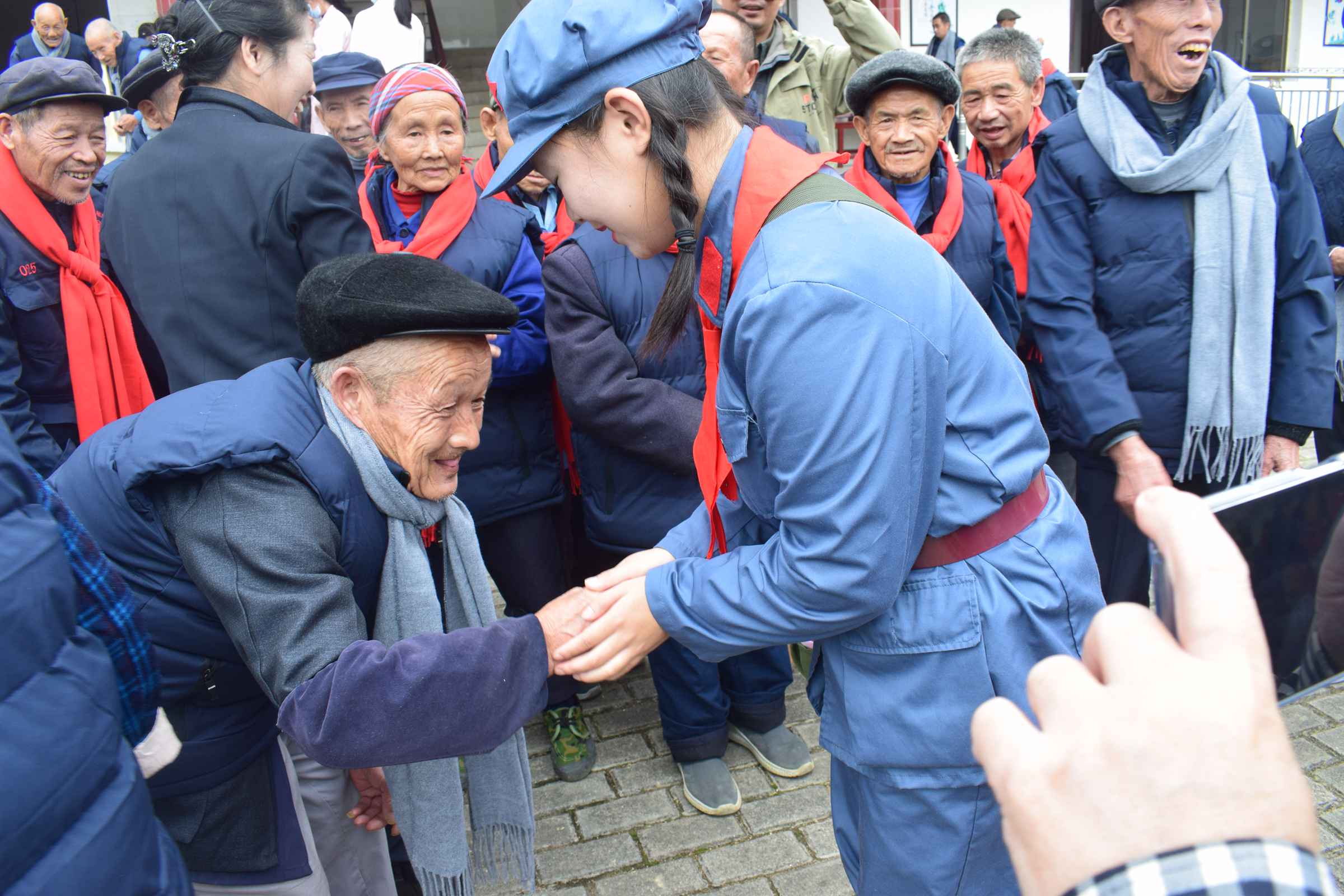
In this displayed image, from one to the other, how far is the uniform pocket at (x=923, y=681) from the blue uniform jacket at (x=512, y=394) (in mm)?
2010

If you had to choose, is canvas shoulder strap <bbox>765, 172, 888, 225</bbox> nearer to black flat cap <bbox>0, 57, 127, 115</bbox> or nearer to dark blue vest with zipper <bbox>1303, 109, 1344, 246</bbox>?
black flat cap <bbox>0, 57, 127, 115</bbox>

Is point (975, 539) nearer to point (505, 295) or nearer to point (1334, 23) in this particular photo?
point (505, 295)

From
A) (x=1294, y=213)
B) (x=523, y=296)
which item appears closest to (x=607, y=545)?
(x=523, y=296)

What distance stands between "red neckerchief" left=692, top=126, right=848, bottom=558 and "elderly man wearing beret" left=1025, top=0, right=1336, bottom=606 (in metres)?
1.66

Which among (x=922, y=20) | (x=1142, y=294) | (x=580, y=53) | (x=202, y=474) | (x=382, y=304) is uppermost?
(x=922, y=20)

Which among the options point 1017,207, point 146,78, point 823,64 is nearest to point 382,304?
point 146,78

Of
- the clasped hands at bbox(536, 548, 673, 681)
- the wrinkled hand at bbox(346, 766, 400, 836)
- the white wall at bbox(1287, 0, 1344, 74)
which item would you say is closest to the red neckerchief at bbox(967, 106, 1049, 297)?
the clasped hands at bbox(536, 548, 673, 681)

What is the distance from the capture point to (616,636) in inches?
70.4

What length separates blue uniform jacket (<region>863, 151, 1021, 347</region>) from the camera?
3.65m

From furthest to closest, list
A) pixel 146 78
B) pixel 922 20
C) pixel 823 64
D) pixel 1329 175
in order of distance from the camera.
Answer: pixel 922 20 < pixel 823 64 < pixel 1329 175 < pixel 146 78

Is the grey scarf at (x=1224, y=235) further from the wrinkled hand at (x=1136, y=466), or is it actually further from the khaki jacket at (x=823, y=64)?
the khaki jacket at (x=823, y=64)

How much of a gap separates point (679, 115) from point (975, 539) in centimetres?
77

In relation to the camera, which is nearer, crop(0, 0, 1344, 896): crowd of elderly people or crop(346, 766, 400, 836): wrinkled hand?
crop(0, 0, 1344, 896): crowd of elderly people

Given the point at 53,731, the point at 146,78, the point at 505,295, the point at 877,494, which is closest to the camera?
the point at 53,731
